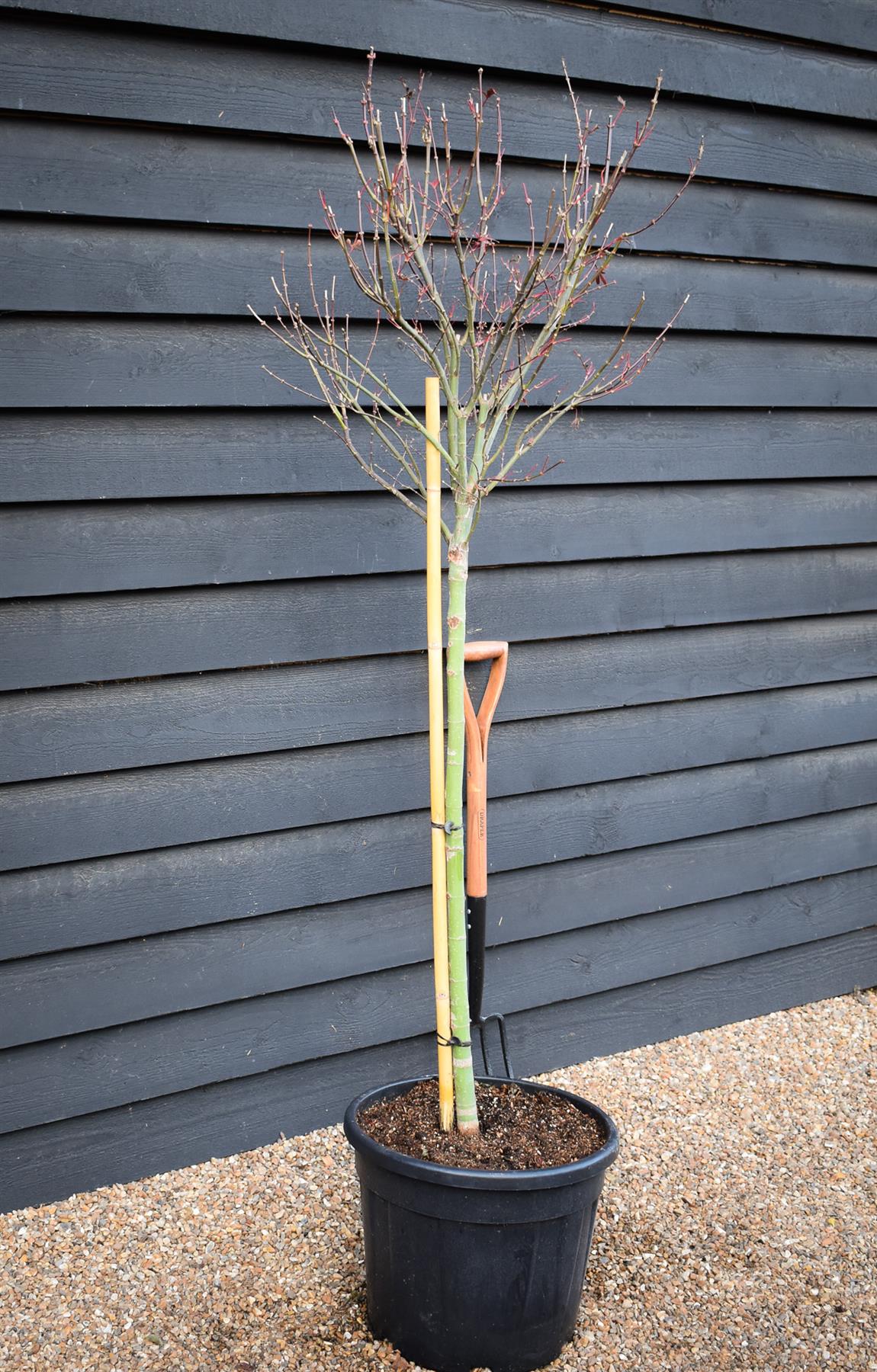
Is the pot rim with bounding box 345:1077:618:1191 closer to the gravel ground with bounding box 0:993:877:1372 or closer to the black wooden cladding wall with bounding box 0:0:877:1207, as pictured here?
the gravel ground with bounding box 0:993:877:1372

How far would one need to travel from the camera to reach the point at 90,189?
2043 mm

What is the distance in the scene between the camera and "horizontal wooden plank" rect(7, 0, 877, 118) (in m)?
2.11

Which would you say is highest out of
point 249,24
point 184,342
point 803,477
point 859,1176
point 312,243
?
point 249,24

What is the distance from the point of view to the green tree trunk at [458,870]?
6.02 feet

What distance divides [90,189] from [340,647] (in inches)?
38.3

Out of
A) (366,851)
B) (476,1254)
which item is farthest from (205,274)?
(476,1254)

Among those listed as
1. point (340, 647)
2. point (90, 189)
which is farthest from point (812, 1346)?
point (90, 189)

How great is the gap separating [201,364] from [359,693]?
2.40ft

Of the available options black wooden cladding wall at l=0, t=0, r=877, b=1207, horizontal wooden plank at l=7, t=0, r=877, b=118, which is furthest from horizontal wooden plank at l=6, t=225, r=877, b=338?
horizontal wooden plank at l=7, t=0, r=877, b=118

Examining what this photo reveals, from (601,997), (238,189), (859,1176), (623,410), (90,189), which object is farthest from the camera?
(601,997)

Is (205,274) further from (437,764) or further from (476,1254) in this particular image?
(476,1254)

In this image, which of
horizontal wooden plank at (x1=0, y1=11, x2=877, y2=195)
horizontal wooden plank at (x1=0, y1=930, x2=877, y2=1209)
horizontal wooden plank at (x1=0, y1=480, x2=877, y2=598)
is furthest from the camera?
horizontal wooden plank at (x1=0, y1=930, x2=877, y2=1209)

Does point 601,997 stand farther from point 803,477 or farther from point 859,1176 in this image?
point 803,477

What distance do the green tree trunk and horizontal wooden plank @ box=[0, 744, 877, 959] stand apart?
1.99 feet
